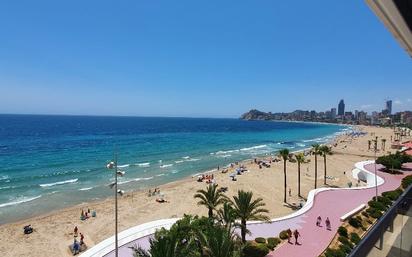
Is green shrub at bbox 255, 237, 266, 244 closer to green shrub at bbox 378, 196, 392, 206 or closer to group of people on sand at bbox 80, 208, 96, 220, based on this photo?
green shrub at bbox 378, 196, 392, 206

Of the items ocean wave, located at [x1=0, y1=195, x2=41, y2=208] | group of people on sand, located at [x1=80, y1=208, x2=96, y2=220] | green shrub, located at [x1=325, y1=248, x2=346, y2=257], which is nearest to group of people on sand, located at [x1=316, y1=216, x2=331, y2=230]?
green shrub, located at [x1=325, y1=248, x2=346, y2=257]

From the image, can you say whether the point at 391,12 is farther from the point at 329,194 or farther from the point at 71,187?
the point at 71,187

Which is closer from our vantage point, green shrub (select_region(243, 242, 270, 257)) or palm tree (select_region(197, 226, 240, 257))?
palm tree (select_region(197, 226, 240, 257))

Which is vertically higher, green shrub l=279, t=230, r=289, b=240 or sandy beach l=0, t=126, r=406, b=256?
green shrub l=279, t=230, r=289, b=240

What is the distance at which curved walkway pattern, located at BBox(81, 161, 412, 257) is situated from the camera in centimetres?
1984

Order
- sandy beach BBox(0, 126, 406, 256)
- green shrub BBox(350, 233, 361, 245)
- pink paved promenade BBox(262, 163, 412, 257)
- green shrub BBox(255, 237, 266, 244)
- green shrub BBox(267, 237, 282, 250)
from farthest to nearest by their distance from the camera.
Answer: sandy beach BBox(0, 126, 406, 256), green shrub BBox(255, 237, 266, 244), green shrub BBox(350, 233, 361, 245), green shrub BBox(267, 237, 282, 250), pink paved promenade BBox(262, 163, 412, 257)

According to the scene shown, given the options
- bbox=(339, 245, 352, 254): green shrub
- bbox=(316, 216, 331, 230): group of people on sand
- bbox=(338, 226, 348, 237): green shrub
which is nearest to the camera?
bbox=(339, 245, 352, 254): green shrub

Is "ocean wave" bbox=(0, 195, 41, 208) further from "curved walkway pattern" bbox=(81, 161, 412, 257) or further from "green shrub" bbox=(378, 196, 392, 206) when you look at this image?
"green shrub" bbox=(378, 196, 392, 206)

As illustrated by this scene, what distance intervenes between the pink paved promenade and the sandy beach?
4949 millimetres

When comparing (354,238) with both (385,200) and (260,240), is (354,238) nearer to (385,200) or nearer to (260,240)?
(260,240)

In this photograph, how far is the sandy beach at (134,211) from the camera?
26766mm

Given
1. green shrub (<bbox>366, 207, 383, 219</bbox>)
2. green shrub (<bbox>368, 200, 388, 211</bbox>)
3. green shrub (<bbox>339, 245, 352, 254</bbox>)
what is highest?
green shrub (<bbox>368, 200, 388, 211</bbox>)

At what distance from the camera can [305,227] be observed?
917 inches

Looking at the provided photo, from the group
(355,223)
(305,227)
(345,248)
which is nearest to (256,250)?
(345,248)
